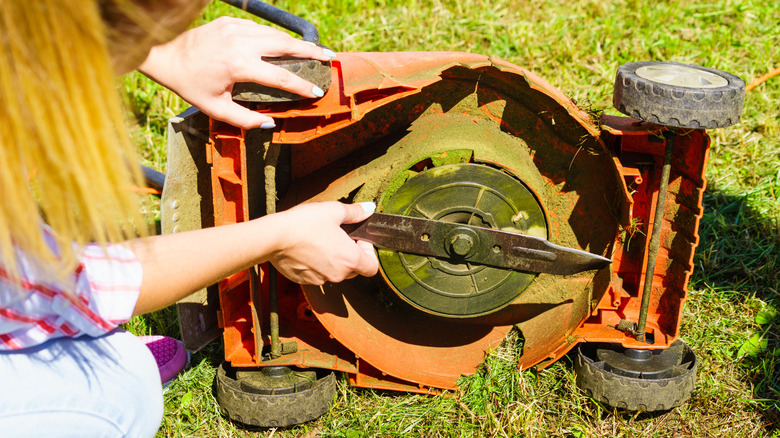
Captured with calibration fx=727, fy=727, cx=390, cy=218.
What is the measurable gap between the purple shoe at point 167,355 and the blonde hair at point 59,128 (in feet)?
4.41

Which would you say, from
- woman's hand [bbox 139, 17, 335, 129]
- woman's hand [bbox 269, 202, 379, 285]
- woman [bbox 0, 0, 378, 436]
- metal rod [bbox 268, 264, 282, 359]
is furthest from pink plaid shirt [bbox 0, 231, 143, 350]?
metal rod [bbox 268, 264, 282, 359]

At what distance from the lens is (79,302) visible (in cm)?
143

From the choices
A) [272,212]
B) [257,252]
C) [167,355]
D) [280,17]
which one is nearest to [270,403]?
[167,355]

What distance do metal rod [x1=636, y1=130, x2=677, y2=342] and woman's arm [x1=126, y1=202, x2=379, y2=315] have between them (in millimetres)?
792

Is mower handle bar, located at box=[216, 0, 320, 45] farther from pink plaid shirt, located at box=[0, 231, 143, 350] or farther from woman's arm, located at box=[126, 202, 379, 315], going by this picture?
pink plaid shirt, located at box=[0, 231, 143, 350]

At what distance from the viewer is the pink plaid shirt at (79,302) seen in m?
1.38

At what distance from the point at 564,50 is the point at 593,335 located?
2.15 meters

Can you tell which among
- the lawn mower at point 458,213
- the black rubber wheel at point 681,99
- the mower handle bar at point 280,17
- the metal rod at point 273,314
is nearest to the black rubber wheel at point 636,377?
the lawn mower at point 458,213

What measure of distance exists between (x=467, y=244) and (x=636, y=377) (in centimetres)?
71

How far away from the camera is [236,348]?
224 cm

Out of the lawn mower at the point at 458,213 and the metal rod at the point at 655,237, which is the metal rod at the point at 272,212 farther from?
the metal rod at the point at 655,237

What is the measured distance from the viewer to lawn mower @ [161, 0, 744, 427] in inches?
77.0

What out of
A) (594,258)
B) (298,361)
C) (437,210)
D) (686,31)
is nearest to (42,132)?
(437,210)

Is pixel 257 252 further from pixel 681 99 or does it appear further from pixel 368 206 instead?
pixel 681 99
